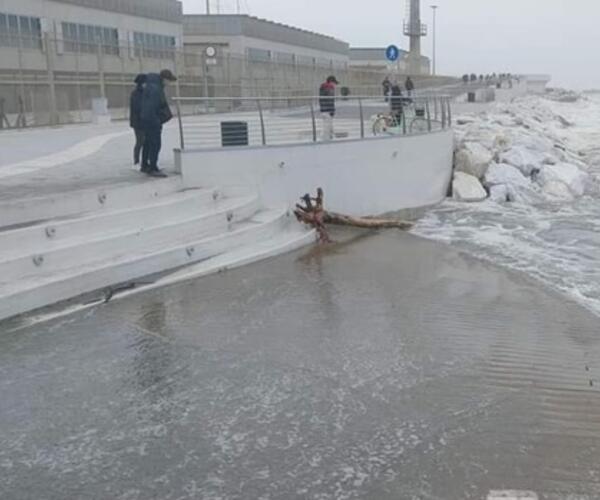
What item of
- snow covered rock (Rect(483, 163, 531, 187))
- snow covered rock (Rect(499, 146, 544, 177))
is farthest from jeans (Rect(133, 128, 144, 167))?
snow covered rock (Rect(499, 146, 544, 177))

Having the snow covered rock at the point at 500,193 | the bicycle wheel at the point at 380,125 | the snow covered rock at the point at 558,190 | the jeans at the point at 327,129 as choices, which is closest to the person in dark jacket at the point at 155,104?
the jeans at the point at 327,129

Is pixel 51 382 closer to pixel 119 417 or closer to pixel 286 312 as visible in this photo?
pixel 119 417

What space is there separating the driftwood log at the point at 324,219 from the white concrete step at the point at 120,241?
1.07m

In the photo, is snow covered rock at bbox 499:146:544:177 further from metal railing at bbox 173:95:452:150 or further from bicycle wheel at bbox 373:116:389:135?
bicycle wheel at bbox 373:116:389:135

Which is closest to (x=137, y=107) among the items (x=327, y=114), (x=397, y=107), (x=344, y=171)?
(x=344, y=171)

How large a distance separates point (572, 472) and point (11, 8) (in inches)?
1711

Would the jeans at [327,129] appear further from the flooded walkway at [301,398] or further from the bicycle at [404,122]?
the flooded walkway at [301,398]

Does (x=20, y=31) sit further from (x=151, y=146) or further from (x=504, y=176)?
(x=151, y=146)

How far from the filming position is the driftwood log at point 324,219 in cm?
1189

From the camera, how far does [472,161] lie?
19.0 metres

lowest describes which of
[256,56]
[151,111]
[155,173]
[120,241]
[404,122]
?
[120,241]

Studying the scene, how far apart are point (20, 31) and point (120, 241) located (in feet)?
121

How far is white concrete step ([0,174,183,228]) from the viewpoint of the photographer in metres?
8.70

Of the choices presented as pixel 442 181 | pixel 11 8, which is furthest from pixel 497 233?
pixel 11 8
